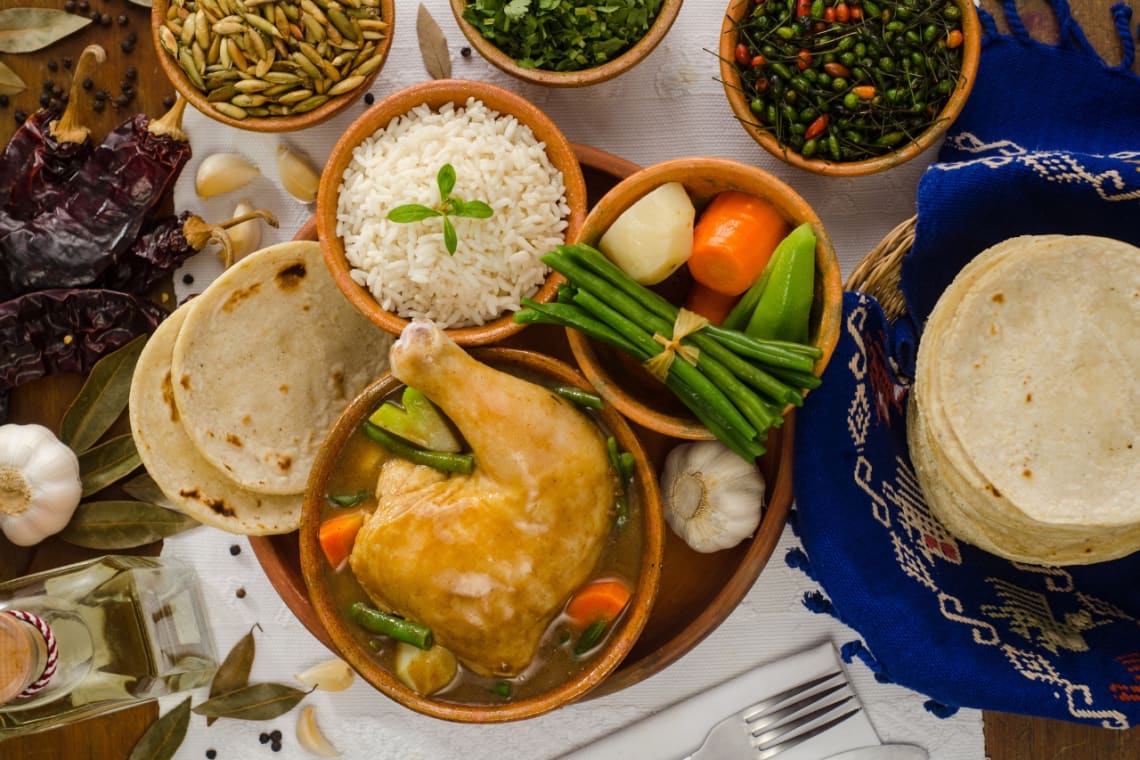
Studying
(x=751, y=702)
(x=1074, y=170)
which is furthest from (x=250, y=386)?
(x=1074, y=170)

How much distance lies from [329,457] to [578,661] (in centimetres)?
63

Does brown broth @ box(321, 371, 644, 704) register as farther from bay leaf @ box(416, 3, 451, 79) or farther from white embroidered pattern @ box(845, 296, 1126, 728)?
bay leaf @ box(416, 3, 451, 79)

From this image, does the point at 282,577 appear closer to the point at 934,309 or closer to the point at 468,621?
the point at 468,621

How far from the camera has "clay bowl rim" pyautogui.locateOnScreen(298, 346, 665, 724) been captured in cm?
186

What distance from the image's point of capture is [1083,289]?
1.79 m

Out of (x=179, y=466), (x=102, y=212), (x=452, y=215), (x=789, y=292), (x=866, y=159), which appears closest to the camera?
(x=789, y=292)

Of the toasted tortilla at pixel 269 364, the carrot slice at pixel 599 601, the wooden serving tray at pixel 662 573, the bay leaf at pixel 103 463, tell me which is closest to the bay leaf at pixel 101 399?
the bay leaf at pixel 103 463

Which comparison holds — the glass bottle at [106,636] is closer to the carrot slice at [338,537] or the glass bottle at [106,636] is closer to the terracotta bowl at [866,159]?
the carrot slice at [338,537]

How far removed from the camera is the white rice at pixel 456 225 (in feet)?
6.24

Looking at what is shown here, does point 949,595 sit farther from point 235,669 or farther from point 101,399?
point 101,399

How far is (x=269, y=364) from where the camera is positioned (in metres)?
2.09

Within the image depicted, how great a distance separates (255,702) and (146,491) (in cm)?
55

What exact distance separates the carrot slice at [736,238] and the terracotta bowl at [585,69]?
34cm

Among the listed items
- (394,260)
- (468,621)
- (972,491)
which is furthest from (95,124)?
(972,491)
